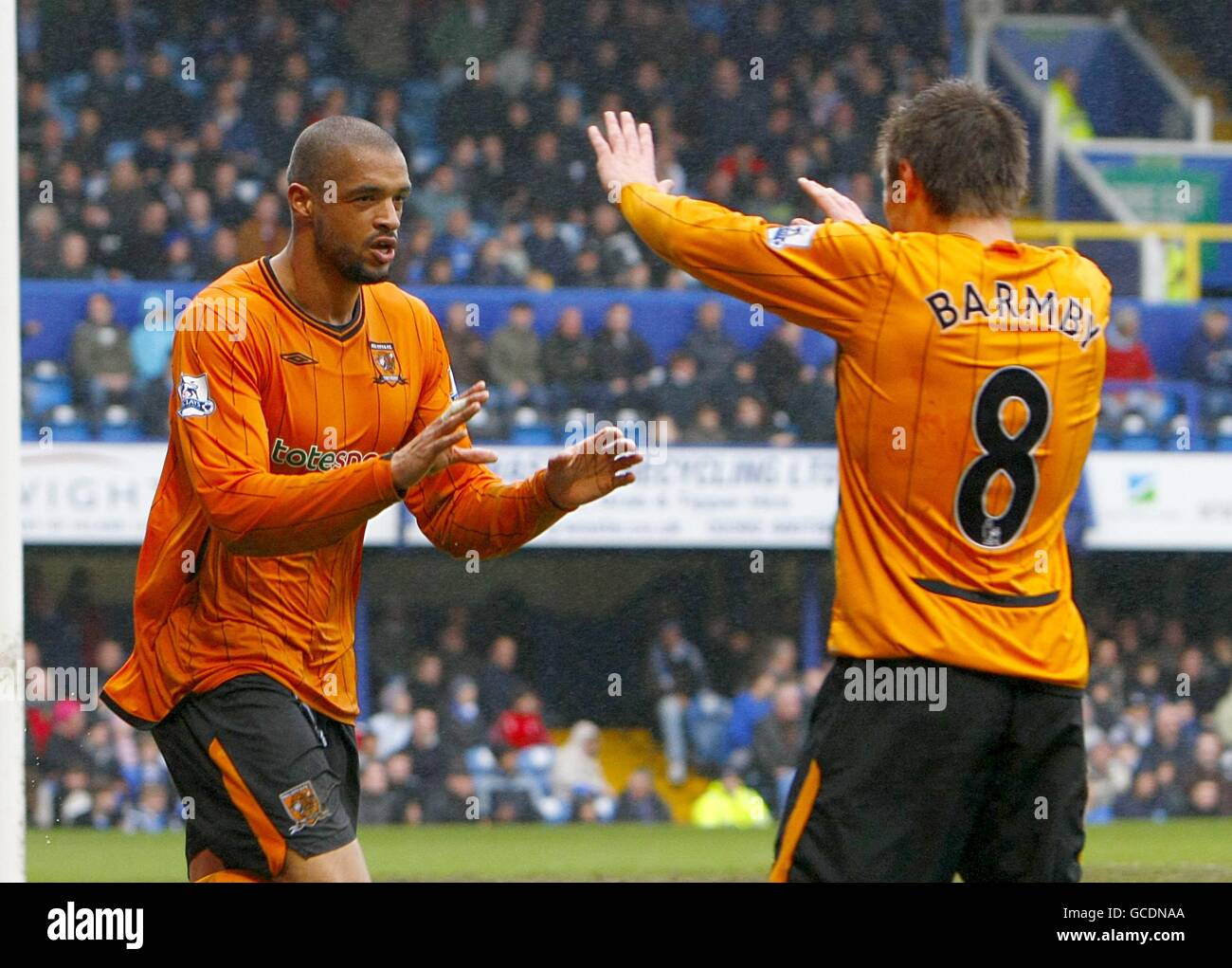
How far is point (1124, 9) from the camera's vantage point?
19.3m

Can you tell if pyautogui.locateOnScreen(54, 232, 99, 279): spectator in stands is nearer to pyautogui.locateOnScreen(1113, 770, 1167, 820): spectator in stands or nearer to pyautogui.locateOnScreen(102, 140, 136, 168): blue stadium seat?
pyautogui.locateOnScreen(102, 140, 136, 168): blue stadium seat

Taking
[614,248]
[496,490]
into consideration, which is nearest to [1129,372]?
[614,248]

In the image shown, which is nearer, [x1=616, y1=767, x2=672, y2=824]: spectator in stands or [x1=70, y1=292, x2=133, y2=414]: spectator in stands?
[x1=616, y1=767, x2=672, y2=824]: spectator in stands

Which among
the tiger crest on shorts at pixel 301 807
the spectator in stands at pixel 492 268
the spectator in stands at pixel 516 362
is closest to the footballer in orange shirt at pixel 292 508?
the tiger crest on shorts at pixel 301 807

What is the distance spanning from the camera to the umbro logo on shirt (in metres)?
4.18

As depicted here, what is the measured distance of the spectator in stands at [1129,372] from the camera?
47.8ft

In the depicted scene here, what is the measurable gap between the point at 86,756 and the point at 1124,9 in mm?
12886

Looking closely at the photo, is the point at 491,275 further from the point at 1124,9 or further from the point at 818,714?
the point at 818,714

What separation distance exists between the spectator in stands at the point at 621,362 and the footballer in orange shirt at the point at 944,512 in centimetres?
1036

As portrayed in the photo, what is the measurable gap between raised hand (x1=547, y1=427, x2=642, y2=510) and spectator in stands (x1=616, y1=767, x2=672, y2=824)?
30.2 ft

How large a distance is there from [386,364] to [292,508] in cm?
60

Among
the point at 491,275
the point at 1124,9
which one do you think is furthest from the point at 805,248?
the point at 1124,9

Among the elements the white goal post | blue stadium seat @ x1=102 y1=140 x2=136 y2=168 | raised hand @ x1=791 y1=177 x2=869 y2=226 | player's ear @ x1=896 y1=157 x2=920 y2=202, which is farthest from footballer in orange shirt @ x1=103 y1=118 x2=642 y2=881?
blue stadium seat @ x1=102 y1=140 x2=136 y2=168

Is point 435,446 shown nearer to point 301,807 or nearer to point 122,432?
point 301,807
